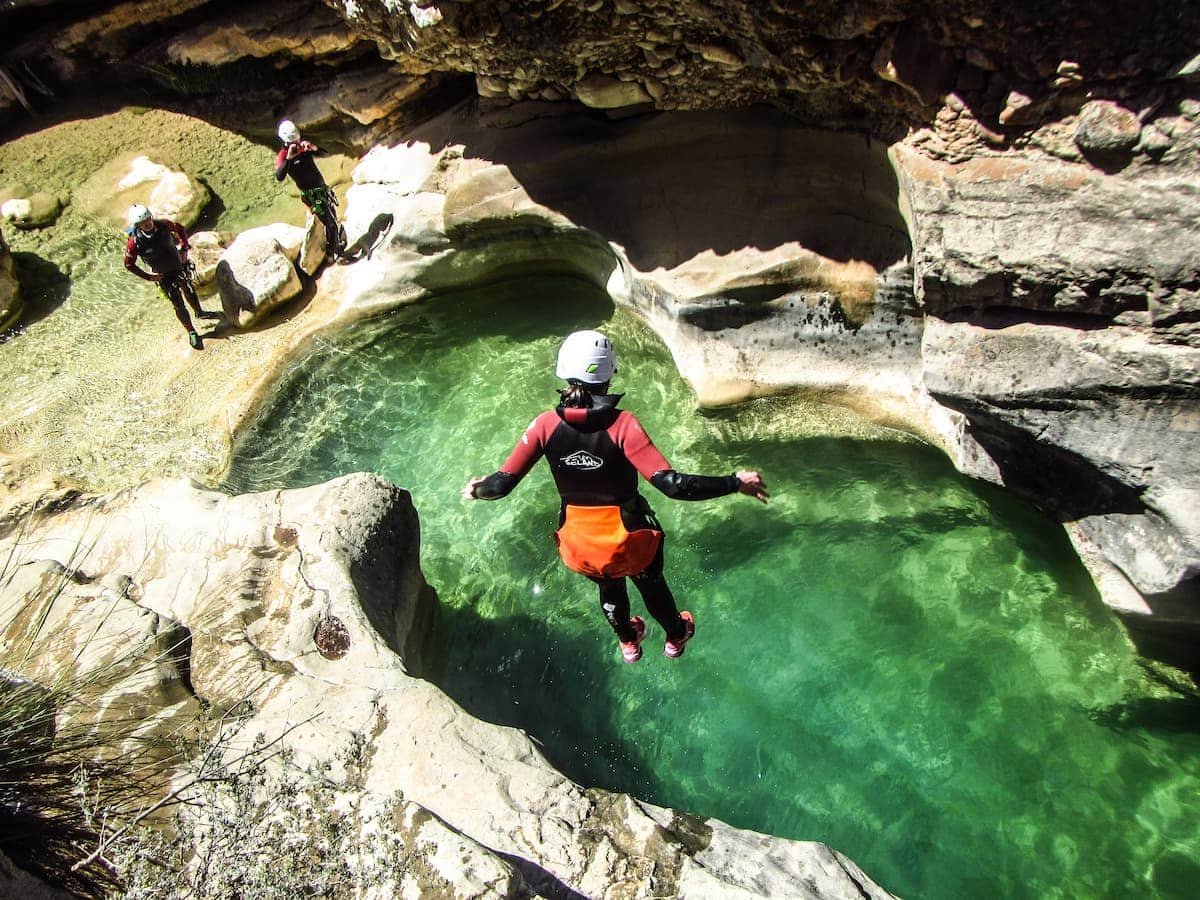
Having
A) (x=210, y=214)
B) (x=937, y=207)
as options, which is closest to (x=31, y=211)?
(x=210, y=214)

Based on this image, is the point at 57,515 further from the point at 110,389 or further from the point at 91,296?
the point at 91,296

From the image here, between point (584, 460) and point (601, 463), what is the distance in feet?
0.27

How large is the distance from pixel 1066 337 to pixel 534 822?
3502 millimetres

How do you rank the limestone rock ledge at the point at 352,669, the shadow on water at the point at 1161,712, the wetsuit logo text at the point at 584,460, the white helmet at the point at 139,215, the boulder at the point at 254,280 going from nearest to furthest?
the limestone rock ledge at the point at 352,669, the wetsuit logo text at the point at 584,460, the shadow on water at the point at 1161,712, the white helmet at the point at 139,215, the boulder at the point at 254,280

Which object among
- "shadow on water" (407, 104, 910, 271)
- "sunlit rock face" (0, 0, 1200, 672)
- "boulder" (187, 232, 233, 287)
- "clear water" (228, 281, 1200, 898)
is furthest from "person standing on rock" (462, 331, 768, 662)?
"boulder" (187, 232, 233, 287)

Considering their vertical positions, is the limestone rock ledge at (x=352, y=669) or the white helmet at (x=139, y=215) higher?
the white helmet at (x=139, y=215)

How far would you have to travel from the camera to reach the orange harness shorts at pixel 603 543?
378cm

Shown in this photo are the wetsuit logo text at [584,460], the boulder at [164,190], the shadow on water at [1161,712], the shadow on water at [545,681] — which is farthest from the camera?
the boulder at [164,190]

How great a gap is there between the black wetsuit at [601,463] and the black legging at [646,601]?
0.22m

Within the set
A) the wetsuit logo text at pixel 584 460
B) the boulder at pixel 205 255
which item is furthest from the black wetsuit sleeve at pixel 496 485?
the boulder at pixel 205 255

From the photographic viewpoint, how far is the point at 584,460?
3744 mm

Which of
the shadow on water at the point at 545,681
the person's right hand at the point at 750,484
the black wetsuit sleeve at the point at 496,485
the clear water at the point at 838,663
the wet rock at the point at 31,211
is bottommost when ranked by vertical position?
the shadow on water at the point at 545,681

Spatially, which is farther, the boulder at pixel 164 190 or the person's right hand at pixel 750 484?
the boulder at pixel 164 190

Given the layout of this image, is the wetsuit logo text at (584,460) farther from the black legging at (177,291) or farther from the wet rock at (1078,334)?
the black legging at (177,291)
